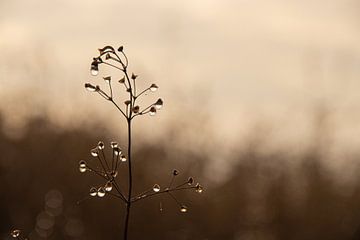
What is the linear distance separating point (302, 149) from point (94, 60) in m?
7.47

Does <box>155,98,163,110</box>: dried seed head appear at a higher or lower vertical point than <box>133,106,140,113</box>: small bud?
higher

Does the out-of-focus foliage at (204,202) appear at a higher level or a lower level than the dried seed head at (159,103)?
higher

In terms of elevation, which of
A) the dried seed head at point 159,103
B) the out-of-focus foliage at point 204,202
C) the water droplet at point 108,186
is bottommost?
the water droplet at point 108,186

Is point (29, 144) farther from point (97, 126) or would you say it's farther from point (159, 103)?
point (159, 103)

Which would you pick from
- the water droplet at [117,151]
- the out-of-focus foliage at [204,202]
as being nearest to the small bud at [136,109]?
the water droplet at [117,151]

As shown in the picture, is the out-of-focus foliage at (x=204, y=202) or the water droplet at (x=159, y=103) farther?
the out-of-focus foliage at (x=204, y=202)

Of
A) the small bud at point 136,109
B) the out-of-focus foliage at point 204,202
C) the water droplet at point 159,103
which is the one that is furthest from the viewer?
the out-of-focus foliage at point 204,202

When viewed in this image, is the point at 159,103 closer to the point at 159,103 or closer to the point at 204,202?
the point at 159,103

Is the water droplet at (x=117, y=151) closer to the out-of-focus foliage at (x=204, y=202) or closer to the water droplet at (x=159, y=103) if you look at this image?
the water droplet at (x=159, y=103)

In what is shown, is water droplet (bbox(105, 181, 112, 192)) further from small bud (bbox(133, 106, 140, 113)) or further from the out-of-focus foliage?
the out-of-focus foliage

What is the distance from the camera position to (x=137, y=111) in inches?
75.5

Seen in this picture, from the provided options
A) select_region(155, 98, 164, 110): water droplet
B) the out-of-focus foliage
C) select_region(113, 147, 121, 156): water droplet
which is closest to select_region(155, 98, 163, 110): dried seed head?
select_region(155, 98, 164, 110): water droplet

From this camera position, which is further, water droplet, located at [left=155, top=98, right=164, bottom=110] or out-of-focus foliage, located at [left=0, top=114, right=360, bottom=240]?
out-of-focus foliage, located at [left=0, top=114, right=360, bottom=240]

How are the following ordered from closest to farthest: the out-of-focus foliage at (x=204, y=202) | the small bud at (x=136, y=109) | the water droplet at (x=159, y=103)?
the small bud at (x=136, y=109) < the water droplet at (x=159, y=103) < the out-of-focus foliage at (x=204, y=202)
